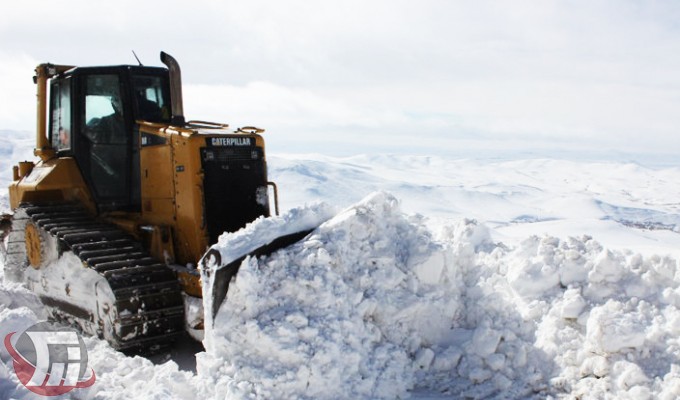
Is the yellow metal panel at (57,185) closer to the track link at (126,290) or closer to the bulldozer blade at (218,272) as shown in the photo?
the track link at (126,290)

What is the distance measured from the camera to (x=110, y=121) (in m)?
6.74

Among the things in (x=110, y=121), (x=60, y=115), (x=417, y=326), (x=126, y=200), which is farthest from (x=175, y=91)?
(x=417, y=326)

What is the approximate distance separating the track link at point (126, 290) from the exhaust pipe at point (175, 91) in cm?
133

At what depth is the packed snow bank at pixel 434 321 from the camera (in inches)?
165

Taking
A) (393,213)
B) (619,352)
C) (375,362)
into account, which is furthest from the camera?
(393,213)

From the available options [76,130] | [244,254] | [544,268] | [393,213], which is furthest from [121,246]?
[544,268]

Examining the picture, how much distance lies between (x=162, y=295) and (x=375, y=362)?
2.17 m

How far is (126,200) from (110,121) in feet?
2.90

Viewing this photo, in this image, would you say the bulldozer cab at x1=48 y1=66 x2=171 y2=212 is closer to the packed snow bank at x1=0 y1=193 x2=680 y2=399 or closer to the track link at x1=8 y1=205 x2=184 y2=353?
the track link at x1=8 y1=205 x2=184 y2=353

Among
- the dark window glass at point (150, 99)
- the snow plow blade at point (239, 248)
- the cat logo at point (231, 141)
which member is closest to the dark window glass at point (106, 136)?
the dark window glass at point (150, 99)

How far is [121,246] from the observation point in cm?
611

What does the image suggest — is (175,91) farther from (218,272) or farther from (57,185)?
(218,272)

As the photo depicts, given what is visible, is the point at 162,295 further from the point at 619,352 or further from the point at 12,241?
the point at 619,352

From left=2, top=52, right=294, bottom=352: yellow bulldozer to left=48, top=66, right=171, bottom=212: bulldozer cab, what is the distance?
0.4 inches
